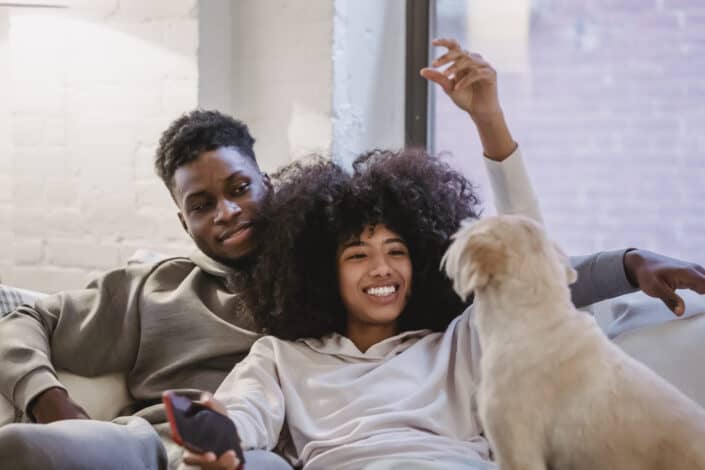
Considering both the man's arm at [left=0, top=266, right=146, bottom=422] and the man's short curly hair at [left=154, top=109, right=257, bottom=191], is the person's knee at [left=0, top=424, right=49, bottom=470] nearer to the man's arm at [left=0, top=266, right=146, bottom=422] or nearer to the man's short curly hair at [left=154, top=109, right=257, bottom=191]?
the man's arm at [left=0, top=266, right=146, bottom=422]

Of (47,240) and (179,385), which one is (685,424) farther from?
(47,240)

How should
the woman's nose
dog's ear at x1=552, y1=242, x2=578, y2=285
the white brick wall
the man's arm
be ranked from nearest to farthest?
dog's ear at x1=552, y1=242, x2=578, y2=285, the woman's nose, the man's arm, the white brick wall

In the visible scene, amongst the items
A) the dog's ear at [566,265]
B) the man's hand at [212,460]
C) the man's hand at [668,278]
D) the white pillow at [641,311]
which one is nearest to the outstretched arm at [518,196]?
the man's hand at [668,278]

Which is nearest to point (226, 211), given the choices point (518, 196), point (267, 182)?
point (267, 182)

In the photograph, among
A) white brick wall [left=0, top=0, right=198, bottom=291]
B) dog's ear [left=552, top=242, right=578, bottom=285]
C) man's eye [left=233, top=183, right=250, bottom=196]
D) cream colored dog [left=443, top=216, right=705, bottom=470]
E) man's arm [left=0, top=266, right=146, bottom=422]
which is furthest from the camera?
white brick wall [left=0, top=0, right=198, bottom=291]

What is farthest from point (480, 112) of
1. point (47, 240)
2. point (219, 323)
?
point (47, 240)

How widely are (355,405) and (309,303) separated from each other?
26 cm

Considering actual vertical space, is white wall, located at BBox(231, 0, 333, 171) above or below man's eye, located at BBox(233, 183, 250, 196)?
above

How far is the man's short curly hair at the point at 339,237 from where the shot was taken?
78.9 inches

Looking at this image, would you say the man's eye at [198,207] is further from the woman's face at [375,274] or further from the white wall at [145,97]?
the white wall at [145,97]

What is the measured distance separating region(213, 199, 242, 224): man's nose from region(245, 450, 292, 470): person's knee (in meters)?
0.56

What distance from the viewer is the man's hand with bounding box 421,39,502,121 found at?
1820 mm

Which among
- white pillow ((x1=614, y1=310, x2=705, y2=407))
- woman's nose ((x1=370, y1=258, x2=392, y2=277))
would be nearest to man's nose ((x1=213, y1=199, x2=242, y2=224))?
woman's nose ((x1=370, y1=258, x2=392, y2=277))

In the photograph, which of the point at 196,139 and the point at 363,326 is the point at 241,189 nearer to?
the point at 196,139
